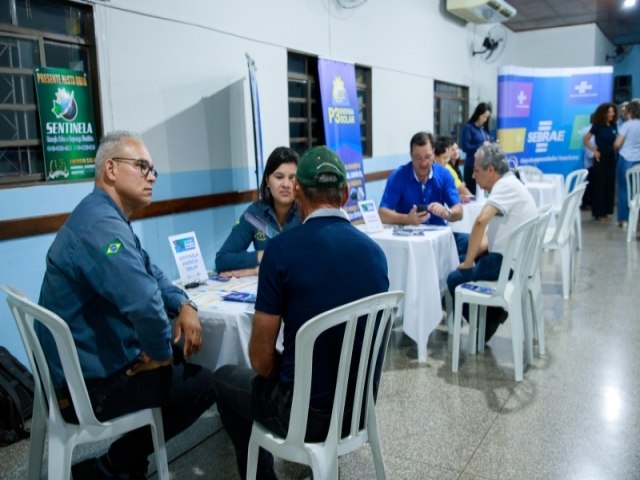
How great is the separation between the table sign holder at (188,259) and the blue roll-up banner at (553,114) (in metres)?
6.94

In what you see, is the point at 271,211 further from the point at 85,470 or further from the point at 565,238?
the point at 565,238

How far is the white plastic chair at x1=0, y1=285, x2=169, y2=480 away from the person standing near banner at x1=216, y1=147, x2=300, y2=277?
954 mm

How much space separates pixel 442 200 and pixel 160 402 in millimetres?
2500

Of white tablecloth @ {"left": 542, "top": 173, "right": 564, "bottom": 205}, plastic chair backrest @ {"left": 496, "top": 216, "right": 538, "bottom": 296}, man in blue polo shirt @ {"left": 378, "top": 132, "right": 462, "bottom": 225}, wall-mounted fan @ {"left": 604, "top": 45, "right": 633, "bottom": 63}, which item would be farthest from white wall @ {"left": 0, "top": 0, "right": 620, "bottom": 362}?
wall-mounted fan @ {"left": 604, "top": 45, "right": 633, "bottom": 63}

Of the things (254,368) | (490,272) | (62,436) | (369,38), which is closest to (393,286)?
(490,272)

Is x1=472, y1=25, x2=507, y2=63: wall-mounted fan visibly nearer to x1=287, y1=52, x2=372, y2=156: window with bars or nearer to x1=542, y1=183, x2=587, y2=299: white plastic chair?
x1=287, y1=52, x2=372, y2=156: window with bars

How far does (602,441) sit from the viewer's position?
7.36 ft

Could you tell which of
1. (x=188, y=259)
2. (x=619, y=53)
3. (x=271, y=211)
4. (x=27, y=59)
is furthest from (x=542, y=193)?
(x=619, y=53)

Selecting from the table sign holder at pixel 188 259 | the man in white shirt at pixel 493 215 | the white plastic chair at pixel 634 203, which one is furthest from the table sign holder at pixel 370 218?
the white plastic chair at pixel 634 203

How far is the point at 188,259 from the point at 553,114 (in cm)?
769

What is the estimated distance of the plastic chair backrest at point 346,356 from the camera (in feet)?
4.47

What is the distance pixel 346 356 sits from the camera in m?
1.43

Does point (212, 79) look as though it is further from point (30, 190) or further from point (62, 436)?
point (62, 436)

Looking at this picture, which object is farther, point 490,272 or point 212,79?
point 212,79
